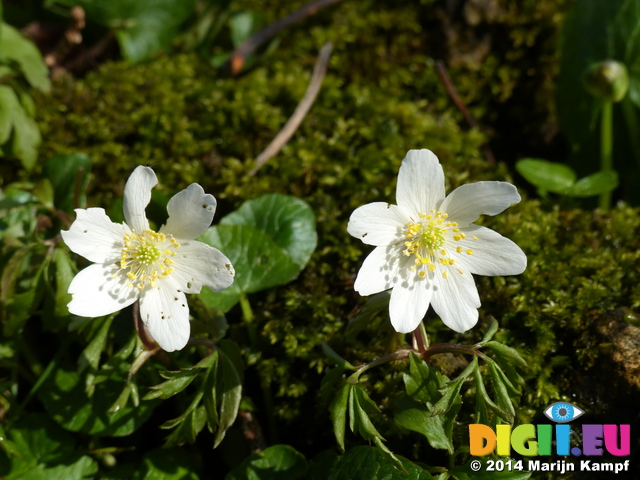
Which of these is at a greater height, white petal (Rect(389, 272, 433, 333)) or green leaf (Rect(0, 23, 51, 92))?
green leaf (Rect(0, 23, 51, 92))

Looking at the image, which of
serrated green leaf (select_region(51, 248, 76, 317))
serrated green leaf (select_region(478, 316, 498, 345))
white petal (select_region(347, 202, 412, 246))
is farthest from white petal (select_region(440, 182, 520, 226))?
serrated green leaf (select_region(51, 248, 76, 317))

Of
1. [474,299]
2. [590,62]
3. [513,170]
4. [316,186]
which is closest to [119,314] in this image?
[316,186]

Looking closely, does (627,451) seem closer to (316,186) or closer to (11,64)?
(316,186)

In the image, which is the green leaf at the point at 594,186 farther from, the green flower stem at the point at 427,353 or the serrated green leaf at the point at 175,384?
the serrated green leaf at the point at 175,384

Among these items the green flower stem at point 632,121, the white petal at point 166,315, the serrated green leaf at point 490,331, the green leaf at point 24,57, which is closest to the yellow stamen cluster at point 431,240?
the serrated green leaf at point 490,331

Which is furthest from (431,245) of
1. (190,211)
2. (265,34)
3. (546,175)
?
(265,34)

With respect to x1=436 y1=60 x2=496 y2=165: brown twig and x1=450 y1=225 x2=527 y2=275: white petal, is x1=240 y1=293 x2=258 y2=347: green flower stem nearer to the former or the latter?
x1=450 y1=225 x2=527 y2=275: white petal
